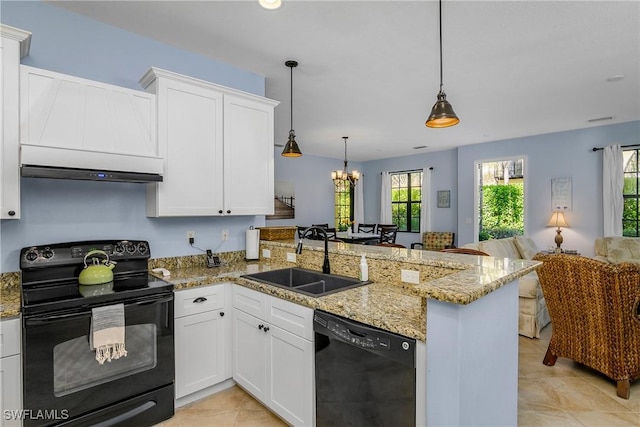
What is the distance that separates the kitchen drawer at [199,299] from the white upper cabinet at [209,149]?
631 millimetres

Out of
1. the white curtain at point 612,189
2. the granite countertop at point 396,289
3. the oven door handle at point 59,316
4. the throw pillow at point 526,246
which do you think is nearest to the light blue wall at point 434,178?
the throw pillow at point 526,246

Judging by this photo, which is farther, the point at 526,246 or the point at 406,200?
the point at 406,200

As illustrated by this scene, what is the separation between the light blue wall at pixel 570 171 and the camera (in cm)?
541

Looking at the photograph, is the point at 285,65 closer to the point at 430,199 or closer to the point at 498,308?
the point at 498,308

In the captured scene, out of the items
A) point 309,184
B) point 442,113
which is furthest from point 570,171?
point 309,184

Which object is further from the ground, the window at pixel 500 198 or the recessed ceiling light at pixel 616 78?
the recessed ceiling light at pixel 616 78

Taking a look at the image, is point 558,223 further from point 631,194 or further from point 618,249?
point 631,194

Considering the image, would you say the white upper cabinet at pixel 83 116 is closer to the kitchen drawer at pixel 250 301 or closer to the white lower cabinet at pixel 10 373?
the white lower cabinet at pixel 10 373

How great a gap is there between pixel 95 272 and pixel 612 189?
684 centimetres

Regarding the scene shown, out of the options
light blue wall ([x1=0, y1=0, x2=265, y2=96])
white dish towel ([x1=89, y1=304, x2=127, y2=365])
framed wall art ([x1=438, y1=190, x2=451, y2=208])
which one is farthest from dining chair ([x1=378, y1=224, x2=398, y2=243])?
white dish towel ([x1=89, y1=304, x2=127, y2=365])

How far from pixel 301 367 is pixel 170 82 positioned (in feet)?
7.28

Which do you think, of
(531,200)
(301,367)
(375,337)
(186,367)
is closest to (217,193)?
(186,367)

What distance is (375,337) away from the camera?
149 centimetres

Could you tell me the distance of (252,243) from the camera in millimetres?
3156
